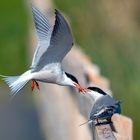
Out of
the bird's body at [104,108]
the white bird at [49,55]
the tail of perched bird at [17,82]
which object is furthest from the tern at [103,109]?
the tail of perched bird at [17,82]

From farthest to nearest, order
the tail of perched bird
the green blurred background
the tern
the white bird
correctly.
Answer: the green blurred background
the white bird
the tail of perched bird
the tern

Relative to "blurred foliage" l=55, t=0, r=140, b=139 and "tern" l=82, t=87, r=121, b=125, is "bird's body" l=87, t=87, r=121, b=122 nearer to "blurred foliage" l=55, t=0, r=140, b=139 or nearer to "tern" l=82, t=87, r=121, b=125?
"tern" l=82, t=87, r=121, b=125

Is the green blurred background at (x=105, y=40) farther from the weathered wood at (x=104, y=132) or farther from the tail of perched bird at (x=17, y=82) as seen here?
the weathered wood at (x=104, y=132)

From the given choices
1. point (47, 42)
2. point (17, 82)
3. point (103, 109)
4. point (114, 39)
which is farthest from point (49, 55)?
point (114, 39)

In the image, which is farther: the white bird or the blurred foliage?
the blurred foliage

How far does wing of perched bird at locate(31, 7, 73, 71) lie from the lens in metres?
5.86

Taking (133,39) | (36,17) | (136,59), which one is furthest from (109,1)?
(36,17)

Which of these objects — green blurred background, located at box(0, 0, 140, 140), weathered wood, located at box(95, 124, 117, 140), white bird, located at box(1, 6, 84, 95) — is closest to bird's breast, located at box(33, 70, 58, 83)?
white bird, located at box(1, 6, 84, 95)

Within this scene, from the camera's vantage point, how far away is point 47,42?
5898 mm

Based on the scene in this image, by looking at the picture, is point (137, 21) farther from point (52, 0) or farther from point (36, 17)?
point (36, 17)

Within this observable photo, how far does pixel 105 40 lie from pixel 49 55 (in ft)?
20.8

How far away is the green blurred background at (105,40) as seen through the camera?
33.6 feet

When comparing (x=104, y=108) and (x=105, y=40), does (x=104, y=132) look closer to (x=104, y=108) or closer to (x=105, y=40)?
(x=104, y=108)

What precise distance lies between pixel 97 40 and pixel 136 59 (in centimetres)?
181
